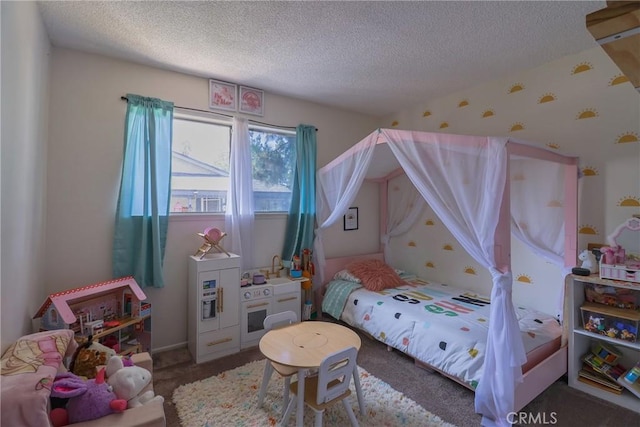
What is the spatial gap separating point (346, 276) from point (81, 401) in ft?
9.38

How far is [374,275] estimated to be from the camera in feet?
12.0

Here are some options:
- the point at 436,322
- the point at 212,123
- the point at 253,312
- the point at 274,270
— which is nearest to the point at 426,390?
the point at 436,322

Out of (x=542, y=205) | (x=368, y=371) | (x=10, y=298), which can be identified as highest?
(x=542, y=205)

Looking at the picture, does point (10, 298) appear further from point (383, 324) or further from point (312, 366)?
point (383, 324)

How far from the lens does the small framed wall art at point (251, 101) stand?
11.4ft

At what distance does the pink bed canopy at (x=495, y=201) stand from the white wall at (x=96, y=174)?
1.94 meters

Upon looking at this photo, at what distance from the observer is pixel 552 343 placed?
8.02 feet

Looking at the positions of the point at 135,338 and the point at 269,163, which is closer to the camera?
the point at 135,338

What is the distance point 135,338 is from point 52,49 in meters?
2.64

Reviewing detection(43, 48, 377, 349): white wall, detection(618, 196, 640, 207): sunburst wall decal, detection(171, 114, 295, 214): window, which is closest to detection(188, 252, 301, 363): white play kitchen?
detection(43, 48, 377, 349): white wall

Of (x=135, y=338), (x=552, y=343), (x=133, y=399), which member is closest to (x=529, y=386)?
(x=552, y=343)

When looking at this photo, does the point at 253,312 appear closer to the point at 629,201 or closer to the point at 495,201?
the point at 495,201

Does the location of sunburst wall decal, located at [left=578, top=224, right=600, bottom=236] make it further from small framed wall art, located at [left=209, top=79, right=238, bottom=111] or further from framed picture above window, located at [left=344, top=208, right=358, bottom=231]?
small framed wall art, located at [left=209, top=79, right=238, bottom=111]

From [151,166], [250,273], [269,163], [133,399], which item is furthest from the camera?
[269,163]
